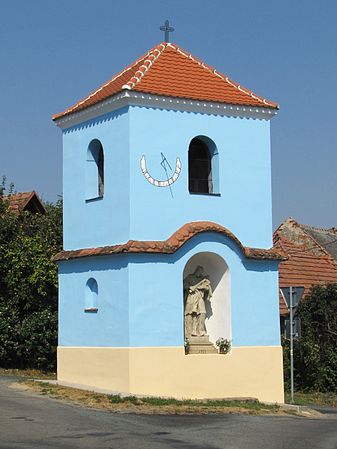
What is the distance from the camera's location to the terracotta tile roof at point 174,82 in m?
20.5

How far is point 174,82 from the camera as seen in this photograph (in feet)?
68.8

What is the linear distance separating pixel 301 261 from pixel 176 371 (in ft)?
48.8

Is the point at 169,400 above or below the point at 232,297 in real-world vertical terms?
below

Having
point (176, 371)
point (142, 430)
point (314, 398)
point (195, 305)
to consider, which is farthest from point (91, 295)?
point (314, 398)

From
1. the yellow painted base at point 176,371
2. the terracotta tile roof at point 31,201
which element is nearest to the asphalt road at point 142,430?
the yellow painted base at point 176,371

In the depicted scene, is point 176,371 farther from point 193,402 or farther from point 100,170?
point 100,170

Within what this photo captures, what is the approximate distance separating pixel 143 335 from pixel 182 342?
981 millimetres

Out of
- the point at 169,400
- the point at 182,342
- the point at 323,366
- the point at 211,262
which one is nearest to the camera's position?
the point at 169,400

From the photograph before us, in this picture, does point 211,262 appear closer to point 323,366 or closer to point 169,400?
point 169,400

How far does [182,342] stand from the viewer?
20.0 m

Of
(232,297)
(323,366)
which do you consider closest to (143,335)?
(232,297)

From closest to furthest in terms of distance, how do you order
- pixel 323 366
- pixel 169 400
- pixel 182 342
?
pixel 169 400 < pixel 182 342 < pixel 323 366

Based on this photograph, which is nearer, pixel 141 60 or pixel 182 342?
pixel 182 342

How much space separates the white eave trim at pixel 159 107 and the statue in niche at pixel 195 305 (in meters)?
3.94
